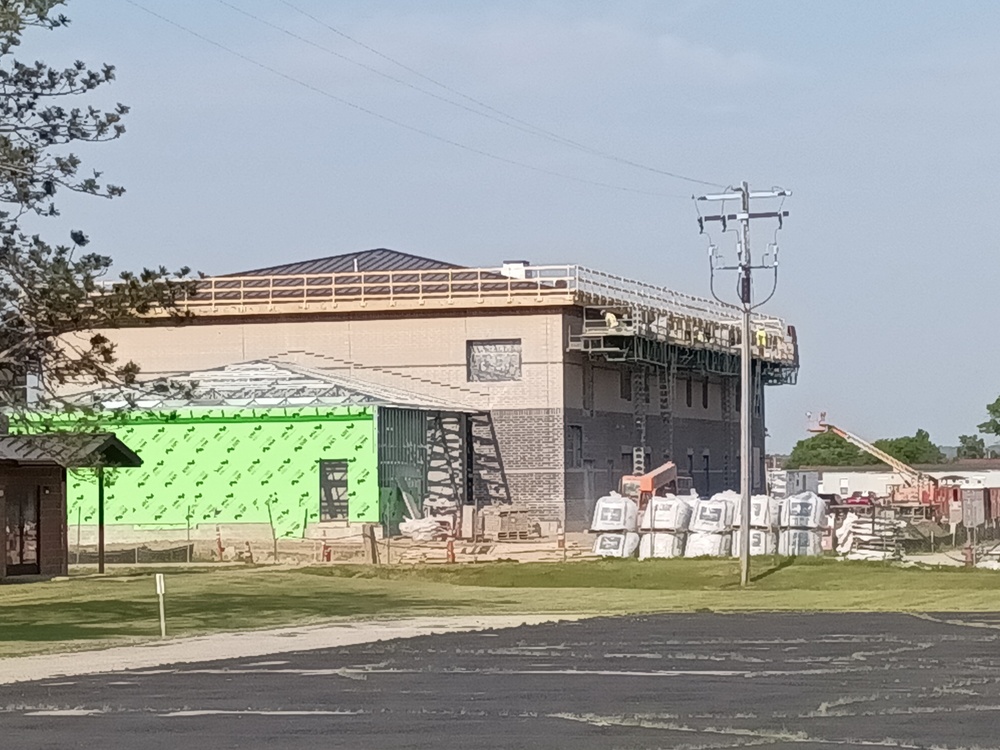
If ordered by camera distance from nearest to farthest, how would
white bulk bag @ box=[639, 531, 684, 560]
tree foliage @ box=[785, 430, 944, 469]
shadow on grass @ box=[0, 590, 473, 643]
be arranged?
shadow on grass @ box=[0, 590, 473, 643] → white bulk bag @ box=[639, 531, 684, 560] → tree foliage @ box=[785, 430, 944, 469]

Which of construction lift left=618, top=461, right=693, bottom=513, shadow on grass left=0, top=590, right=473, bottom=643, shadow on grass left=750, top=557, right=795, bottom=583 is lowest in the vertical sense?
shadow on grass left=750, top=557, right=795, bottom=583

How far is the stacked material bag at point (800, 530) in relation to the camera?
49469mm

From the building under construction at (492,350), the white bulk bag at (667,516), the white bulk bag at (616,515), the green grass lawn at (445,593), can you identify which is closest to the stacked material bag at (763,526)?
the white bulk bag at (667,516)

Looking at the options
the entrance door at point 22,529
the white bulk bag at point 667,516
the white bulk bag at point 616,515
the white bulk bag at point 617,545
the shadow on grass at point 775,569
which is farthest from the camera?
the white bulk bag at point 616,515

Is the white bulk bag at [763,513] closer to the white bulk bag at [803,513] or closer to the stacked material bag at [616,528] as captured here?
the white bulk bag at [803,513]

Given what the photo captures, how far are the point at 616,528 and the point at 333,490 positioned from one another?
1188cm

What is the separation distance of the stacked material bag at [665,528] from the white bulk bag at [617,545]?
0.27 meters

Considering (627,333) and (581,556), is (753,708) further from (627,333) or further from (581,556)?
(627,333)

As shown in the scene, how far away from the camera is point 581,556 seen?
5097 cm

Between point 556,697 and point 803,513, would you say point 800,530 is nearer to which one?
point 803,513


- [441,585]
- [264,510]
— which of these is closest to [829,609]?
[441,585]

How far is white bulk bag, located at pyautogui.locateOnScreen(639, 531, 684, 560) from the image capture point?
5066cm

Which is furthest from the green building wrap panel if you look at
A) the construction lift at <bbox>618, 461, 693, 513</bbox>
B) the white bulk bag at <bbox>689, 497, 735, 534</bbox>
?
the white bulk bag at <bbox>689, 497, 735, 534</bbox>

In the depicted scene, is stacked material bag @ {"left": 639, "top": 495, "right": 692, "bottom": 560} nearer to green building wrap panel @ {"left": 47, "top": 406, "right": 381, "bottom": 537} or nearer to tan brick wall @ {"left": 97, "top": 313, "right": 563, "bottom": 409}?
green building wrap panel @ {"left": 47, "top": 406, "right": 381, "bottom": 537}
